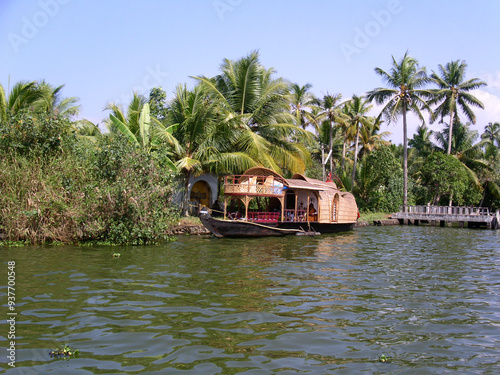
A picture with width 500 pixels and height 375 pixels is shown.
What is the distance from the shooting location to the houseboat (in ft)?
59.7

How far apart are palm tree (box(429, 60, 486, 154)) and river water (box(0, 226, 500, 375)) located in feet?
91.8

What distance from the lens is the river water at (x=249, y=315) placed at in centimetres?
508

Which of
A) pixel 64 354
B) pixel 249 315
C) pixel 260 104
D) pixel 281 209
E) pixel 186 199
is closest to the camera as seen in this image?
pixel 64 354

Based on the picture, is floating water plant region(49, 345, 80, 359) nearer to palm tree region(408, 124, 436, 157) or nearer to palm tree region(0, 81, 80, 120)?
palm tree region(0, 81, 80, 120)

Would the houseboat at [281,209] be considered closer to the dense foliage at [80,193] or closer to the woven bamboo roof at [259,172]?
the woven bamboo roof at [259,172]

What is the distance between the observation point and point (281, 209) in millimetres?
19406

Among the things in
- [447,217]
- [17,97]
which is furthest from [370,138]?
[17,97]

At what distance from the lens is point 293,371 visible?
15.9ft

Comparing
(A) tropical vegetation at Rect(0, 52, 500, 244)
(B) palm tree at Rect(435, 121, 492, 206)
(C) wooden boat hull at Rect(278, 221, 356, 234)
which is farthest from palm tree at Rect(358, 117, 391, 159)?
(C) wooden boat hull at Rect(278, 221, 356, 234)

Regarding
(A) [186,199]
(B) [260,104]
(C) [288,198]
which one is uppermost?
(B) [260,104]

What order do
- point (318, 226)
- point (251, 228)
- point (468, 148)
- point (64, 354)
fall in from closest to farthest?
point (64, 354) → point (251, 228) → point (318, 226) → point (468, 148)

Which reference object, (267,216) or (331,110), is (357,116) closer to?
(331,110)

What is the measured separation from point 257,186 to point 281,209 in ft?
4.93

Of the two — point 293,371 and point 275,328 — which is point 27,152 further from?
point 293,371
